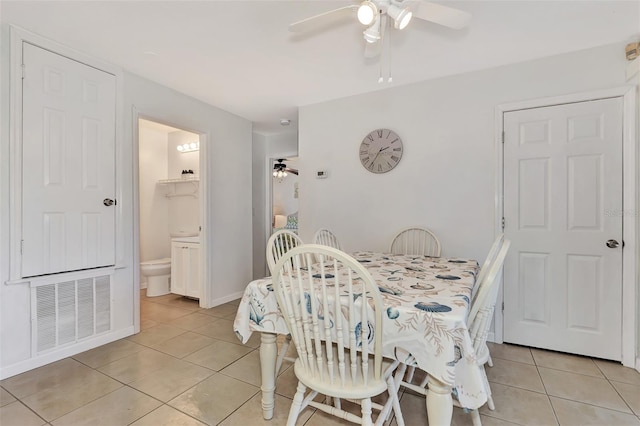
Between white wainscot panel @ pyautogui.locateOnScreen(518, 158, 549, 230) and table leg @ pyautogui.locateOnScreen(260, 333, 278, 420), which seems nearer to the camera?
table leg @ pyautogui.locateOnScreen(260, 333, 278, 420)

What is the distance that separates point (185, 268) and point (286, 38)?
2.89 metres

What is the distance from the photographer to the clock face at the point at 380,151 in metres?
3.01

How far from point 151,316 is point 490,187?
11.9 feet

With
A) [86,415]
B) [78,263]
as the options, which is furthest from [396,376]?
[78,263]

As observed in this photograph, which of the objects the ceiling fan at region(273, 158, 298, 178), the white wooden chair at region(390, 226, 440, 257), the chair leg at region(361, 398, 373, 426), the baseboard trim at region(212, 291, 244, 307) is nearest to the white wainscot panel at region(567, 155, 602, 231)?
the white wooden chair at region(390, 226, 440, 257)

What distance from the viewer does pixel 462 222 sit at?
2727 mm

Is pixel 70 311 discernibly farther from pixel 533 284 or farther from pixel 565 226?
pixel 565 226

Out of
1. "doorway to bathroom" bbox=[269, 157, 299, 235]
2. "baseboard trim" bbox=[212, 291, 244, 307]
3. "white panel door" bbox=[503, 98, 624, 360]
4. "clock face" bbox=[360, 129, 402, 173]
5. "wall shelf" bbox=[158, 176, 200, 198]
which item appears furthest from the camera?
"doorway to bathroom" bbox=[269, 157, 299, 235]

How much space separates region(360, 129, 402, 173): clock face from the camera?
3.01 meters

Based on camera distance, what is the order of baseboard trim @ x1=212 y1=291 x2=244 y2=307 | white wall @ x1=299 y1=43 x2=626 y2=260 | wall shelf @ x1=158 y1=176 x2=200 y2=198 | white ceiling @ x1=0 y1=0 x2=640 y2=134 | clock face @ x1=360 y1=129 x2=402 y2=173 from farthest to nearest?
wall shelf @ x1=158 y1=176 x2=200 y2=198 < baseboard trim @ x1=212 y1=291 x2=244 y2=307 < clock face @ x1=360 y1=129 x2=402 y2=173 < white wall @ x1=299 y1=43 x2=626 y2=260 < white ceiling @ x1=0 y1=0 x2=640 y2=134

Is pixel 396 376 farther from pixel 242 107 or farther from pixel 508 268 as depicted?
pixel 242 107

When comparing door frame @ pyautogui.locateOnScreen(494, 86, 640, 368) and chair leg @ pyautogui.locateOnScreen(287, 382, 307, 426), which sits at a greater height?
door frame @ pyautogui.locateOnScreen(494, 86, 640, 368)

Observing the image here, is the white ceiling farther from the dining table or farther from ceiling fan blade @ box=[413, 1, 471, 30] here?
the dining table

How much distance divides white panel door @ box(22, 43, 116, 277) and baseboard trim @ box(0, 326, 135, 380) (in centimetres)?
60
